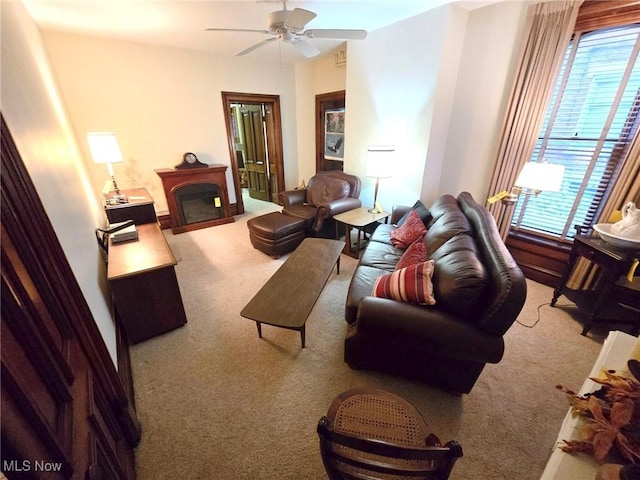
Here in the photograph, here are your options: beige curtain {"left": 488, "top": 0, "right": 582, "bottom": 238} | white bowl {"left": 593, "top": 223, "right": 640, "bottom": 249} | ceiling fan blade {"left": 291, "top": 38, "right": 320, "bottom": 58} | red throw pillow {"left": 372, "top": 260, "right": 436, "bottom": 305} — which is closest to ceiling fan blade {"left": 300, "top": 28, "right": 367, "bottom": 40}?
ceiling fan blade {"left": 291, "top": 38, "right": 320, "bottom": 58}

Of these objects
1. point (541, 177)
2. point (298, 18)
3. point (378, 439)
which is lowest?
point (378, 439)

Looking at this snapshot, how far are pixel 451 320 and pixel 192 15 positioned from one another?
3.69 meters

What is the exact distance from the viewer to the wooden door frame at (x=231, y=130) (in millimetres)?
4344

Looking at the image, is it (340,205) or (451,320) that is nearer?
(451,320)

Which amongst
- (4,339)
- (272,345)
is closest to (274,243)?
(272,345)

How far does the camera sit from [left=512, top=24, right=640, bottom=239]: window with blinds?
6.77 ft

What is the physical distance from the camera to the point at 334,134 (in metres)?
4.47

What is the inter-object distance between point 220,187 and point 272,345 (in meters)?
3.21

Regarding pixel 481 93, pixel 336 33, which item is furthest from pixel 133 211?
pixel 481 93

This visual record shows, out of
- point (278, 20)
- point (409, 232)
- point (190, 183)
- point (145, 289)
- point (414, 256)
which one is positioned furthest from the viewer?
point (190, 183)

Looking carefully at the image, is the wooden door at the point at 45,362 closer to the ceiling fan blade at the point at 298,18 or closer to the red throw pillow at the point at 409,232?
the ceiling fan blade at the point at 298,18

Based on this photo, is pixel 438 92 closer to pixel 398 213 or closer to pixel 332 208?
pixel 398 213

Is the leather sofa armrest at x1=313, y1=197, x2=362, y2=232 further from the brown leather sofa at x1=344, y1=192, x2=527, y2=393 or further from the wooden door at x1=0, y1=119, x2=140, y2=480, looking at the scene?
the wooden door at x1=0, y1=119, x2=140, y2=480

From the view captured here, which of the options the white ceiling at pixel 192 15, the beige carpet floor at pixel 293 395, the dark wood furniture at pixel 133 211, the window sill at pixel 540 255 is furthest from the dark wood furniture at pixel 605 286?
the dark wood furniture at pixel 133 211
